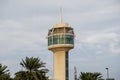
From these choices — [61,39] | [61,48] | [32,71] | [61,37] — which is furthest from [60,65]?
[32,71]

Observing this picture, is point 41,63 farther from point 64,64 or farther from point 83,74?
point 64,64

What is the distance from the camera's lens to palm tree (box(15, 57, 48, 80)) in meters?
74.2

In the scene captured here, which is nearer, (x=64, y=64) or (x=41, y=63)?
(x=41, y=63)

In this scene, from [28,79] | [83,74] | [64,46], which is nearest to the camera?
[28,79]

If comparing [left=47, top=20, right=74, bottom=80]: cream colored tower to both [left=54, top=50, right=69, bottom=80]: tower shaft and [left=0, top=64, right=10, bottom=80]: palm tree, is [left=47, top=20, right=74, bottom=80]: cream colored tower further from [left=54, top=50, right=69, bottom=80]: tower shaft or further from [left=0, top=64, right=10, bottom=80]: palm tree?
[left=0, top=64, right=10, bottom=80]: palm tree

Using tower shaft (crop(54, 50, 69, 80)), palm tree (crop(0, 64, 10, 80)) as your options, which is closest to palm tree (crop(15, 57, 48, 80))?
palm tree (crop(0, 64, 10, 80))

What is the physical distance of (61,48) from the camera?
110 m

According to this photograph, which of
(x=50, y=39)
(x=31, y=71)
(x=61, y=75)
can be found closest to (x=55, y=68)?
(x=61, y=75)

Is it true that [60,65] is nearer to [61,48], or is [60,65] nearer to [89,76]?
[61,48]

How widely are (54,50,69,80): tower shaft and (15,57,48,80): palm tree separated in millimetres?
33660

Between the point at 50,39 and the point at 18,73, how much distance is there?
39900 mm

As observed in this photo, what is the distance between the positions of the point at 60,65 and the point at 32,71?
35.6 m

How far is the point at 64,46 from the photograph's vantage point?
109 metres

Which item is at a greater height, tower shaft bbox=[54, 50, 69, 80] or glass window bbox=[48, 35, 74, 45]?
glass window bbox=[48, 35, 74, 45]
